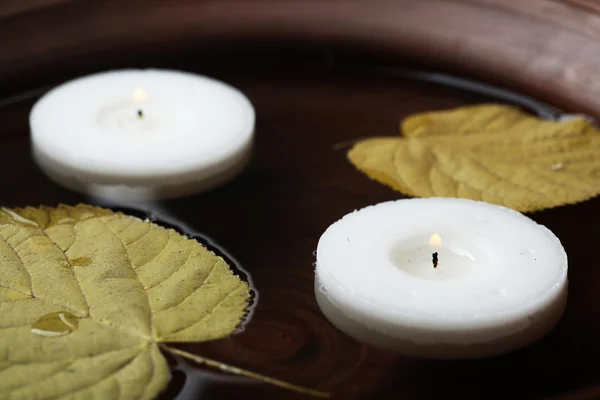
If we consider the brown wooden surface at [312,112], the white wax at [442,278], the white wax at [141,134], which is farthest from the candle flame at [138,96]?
the white wax at [442,278]

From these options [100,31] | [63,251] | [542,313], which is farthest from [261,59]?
[542,313]

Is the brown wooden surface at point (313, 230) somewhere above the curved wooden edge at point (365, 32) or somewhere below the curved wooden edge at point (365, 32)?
below

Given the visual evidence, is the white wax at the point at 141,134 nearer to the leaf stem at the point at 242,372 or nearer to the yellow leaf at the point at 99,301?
the yellow leaf at the point at 99,301

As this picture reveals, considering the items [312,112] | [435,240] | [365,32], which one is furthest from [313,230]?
[365,32]

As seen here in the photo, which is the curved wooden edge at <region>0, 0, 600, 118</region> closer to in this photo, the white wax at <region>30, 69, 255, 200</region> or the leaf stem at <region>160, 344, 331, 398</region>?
the white wax at <region>30, 69, 255, 200</region>

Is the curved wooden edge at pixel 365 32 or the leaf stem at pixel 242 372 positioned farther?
the curved wooden edge at pixel 365 32

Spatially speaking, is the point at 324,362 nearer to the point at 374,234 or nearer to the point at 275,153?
the point at 374,234
